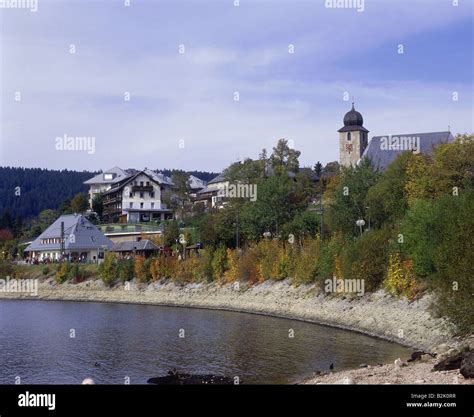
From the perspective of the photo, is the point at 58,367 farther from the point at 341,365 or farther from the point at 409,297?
the point at 409,297

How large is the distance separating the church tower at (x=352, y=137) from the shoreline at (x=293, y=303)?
150 ft

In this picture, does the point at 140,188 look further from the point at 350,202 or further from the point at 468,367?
the point at 468,367

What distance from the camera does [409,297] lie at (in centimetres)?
4122

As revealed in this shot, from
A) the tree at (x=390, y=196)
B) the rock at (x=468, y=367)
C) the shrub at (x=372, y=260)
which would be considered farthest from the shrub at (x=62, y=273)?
the rock at (x=468, y=367)

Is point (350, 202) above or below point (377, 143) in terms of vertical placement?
below

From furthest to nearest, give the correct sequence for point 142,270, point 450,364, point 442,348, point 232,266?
point 142,270, point 232,266, point 442,348, point 450,364

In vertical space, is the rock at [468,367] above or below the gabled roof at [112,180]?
below

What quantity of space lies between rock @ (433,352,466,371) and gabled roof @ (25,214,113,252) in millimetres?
74029

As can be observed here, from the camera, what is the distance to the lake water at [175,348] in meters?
29.6

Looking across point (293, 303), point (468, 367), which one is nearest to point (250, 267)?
point (293, 303)

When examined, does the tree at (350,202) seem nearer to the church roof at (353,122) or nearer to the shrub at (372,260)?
the shrub at (372,260)

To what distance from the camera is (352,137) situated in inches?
4161

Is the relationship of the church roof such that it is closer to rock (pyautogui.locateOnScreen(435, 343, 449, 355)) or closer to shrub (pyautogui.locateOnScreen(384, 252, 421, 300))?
shrub (pyautogui.locateOnScreen(384, 252, 421, 300))

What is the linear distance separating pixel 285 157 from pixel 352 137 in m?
17.1
